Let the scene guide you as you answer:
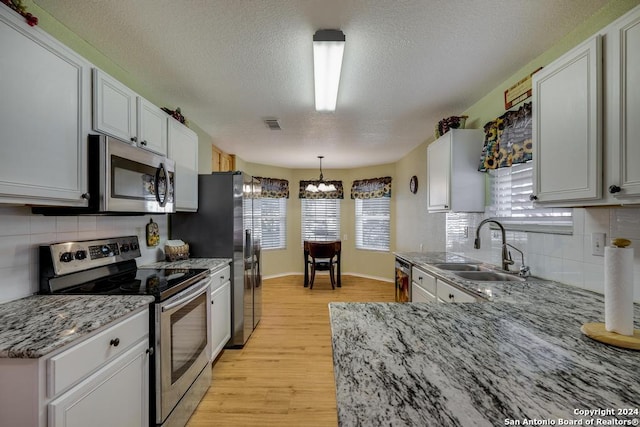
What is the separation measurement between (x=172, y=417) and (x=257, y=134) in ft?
9.72

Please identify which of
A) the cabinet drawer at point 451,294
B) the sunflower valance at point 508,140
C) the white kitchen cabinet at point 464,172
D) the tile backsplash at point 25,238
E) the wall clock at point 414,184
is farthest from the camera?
the wall clock at point 414,184

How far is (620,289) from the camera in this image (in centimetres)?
93

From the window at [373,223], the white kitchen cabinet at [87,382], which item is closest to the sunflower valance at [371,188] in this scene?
the window at [373,223]

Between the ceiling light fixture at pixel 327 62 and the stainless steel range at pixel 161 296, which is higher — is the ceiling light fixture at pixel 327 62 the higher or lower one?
the higher one

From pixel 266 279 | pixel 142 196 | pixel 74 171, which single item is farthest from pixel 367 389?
pixel 266 279

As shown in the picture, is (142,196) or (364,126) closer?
(142,196)

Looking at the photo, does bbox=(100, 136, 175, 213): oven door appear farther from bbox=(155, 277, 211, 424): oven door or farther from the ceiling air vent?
the ceiling air vent

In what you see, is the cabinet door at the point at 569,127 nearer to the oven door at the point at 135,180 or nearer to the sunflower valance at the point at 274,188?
the oven door at the point at 135,180

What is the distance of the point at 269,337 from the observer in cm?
306

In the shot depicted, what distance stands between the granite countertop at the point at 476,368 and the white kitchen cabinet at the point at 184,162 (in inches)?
72.2

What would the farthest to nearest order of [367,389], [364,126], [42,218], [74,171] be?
[364,126] → [42,218] → [74,171] → [367,389]

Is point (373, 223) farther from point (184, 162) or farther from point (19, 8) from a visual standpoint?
A: point (19, 8)

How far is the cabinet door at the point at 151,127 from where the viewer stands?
74.6 inches

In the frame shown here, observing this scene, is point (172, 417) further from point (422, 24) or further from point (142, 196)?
point (422, 24)
